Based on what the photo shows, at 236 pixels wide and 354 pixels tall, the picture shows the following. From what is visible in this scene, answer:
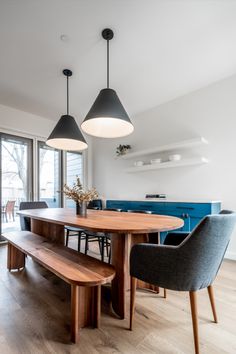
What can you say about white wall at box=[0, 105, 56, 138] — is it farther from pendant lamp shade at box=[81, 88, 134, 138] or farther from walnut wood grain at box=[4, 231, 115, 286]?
walnut wood grain at box=[4, 231, 115, 286]

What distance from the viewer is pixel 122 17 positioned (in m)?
1.98

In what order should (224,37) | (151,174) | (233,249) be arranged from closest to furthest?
(224,37), (233,249), (151,174)

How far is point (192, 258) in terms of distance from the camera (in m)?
1.17

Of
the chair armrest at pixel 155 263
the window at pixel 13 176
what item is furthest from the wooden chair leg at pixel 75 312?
the window at pixel 13 176

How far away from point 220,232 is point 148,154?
10.0 ft

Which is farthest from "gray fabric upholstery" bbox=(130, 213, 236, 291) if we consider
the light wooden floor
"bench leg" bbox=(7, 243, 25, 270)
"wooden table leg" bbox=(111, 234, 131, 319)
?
"bench leg" bbox=(7, 243, 25, 270)

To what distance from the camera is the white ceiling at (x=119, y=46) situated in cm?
190

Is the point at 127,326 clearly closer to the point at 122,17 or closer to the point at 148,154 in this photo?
the point at 122,17

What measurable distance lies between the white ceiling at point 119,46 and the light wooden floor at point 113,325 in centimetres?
278

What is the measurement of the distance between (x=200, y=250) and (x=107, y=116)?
138 centimetres

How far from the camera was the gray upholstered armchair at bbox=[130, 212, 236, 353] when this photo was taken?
1.16 m

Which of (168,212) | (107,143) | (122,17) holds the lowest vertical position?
(168,212)

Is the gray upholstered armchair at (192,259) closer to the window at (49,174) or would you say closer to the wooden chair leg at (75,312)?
the wooden chair leg at (75,312)

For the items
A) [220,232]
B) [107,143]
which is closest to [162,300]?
[220,232]
